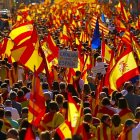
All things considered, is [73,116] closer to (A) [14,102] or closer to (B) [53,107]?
(B) [53,107]

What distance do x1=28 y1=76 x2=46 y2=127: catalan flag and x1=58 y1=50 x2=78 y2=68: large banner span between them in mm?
4857

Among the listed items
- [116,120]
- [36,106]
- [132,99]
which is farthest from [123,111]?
[36,106]

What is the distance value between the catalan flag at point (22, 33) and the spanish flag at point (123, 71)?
4844 mm

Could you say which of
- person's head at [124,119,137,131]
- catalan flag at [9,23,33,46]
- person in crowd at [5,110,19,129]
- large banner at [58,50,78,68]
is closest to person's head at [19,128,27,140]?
person in crowd at [5,110,19,129]

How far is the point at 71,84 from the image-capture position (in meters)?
15.8

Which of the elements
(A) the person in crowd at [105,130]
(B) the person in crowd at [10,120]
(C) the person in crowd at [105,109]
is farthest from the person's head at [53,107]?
(C) the person in crowd at [105,109]

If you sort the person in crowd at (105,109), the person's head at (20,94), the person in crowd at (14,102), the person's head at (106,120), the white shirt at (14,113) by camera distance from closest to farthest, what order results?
the person's head at (106,120) → the person in crowd at (105,109) → the white shirt at (14,113) → the person in crowd at (14,102) → the person's head at (20,94)

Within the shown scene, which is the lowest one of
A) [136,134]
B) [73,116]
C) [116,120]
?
[116,120]

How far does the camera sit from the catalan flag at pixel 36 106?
1177 centimetres

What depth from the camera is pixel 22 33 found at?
66.7 ft

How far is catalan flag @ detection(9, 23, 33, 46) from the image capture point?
20.0m

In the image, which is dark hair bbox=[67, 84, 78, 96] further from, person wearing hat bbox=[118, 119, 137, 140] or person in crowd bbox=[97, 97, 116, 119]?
person wearing hat bbox=[118, 119, 137, 140]

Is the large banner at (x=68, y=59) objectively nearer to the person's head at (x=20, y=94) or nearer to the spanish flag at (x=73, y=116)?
the person's head at (x=20, y=94)

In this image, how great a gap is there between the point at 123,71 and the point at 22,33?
588cm
